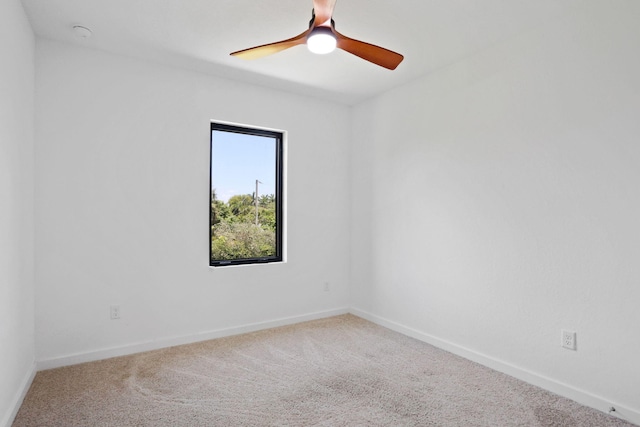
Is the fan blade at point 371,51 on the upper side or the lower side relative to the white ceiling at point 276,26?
lower

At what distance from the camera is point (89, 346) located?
9.45ft

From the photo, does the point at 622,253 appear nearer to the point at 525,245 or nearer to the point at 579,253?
the point at 579,253

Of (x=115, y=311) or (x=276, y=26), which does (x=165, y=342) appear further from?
(x=276, y=26)

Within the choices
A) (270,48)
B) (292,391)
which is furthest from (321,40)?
(292,391)

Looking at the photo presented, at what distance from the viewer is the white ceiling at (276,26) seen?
7.54ft

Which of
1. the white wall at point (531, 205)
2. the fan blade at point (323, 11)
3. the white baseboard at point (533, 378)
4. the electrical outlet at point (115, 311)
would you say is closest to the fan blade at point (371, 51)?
the fan blade at point (323, 11)

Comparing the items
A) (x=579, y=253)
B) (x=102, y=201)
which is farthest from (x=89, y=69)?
(x=579, y=253)

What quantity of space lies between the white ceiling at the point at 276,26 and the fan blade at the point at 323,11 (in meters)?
0.44

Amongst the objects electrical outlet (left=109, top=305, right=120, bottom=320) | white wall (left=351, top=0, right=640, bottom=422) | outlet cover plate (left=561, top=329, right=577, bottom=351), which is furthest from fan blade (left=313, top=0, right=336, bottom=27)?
electrical outlet (left=109, top=305, right=120, bottom=320)

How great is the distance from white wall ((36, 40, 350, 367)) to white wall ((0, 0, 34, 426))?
0.56ft

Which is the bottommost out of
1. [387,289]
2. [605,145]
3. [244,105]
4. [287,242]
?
[387,289]

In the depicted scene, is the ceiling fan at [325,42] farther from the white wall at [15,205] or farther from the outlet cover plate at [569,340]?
the outlet cover plate at [569,340]

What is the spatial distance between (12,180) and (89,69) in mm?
1216

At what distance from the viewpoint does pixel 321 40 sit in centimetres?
198
